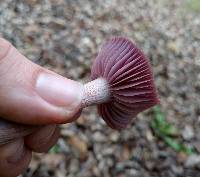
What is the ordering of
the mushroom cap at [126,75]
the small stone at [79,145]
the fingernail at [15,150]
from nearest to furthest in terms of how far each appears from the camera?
the mushroom cap at [126,75]
the fingernail at [15,150]
the small stone at [79,145]

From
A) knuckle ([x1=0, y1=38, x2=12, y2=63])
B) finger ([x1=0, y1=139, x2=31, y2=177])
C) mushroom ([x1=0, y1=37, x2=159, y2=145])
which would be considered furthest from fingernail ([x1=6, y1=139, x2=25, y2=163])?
knuckle ([x1=0, y1=38, x2=12, y2=63])

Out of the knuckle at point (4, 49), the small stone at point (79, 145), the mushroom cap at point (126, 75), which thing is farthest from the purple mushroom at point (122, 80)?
the small stone at point (79, 145)

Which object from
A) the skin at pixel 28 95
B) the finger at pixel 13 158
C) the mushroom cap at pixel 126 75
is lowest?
the finger at pixel 13 158

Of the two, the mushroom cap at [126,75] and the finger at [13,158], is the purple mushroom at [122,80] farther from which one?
the finger at [13,158]

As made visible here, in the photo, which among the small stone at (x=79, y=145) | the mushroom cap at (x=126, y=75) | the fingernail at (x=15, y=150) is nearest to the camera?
the mushroom cap at (x=126, y=75)

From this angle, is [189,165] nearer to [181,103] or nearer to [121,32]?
[181,103]

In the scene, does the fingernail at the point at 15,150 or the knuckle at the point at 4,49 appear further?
the fingernail at the point at 15,150

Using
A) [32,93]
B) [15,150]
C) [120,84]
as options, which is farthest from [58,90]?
[15,150]
